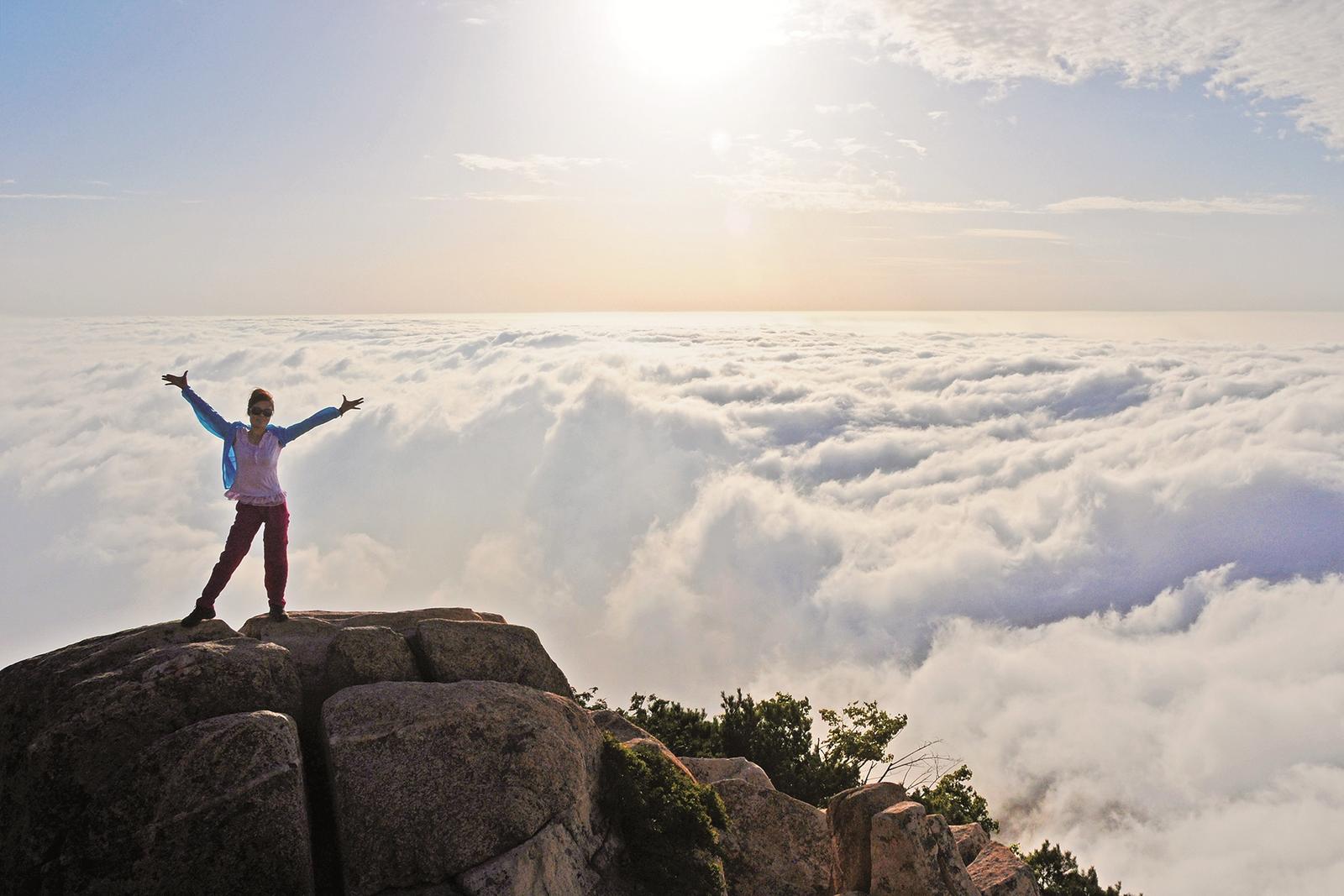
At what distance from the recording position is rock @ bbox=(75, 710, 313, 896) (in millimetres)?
11219

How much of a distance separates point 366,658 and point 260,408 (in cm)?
481

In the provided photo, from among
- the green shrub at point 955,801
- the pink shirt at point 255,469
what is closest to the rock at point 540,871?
the pink shirt at point 255,469

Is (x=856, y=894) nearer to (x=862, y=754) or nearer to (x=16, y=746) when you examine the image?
Result: (x=862, y=754)

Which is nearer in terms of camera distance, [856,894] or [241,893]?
[241,893]

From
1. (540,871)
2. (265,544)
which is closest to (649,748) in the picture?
(540,871)

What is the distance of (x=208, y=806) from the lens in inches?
454

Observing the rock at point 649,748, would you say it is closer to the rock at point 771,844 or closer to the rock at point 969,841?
the rock at point 771,844

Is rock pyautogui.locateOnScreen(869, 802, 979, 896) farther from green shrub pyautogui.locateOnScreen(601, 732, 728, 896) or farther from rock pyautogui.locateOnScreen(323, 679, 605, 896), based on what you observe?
rock pyautogui.locateOnScreen(323, 679, 605, 896)

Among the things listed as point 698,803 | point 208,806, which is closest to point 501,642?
point 698,803

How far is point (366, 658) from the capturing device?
15.0 meters

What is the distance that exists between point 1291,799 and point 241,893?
647 feet

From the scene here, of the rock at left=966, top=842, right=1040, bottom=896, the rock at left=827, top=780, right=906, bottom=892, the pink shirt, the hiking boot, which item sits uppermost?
the pink shirt

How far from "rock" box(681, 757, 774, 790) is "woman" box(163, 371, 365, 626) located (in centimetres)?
920

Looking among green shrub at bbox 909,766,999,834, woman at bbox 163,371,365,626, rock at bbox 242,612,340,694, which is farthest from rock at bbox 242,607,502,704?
green shrub at bbox 909,766,999,834
